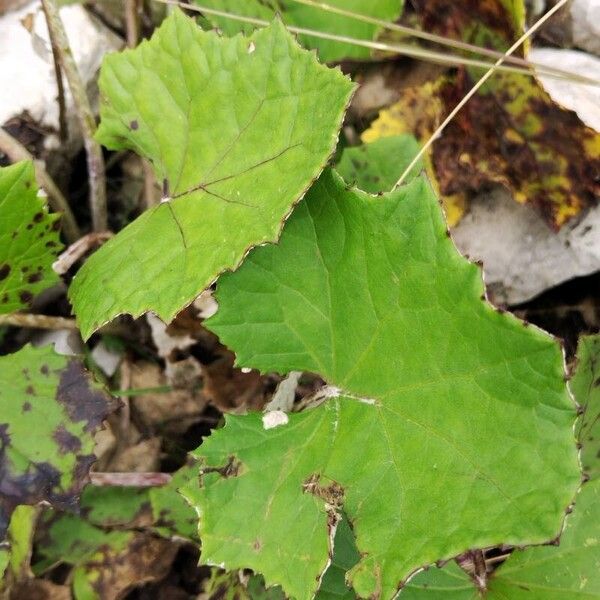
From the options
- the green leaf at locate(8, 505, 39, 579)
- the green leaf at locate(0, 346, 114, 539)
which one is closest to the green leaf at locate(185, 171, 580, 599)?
the green leaf at locate(0, 346, 114, 539)

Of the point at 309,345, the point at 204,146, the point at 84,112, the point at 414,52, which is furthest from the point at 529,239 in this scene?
the point at 84,112

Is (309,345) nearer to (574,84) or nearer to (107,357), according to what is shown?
(107,357)

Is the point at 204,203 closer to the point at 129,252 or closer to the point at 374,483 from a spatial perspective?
the point at 129,252

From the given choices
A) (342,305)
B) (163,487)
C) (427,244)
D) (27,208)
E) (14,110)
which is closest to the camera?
(427,244)

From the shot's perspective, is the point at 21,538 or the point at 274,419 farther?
the point at 21,538

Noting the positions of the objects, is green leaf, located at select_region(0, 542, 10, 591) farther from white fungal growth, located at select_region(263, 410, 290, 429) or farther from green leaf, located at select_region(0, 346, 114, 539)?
white fungal growth, located at select_region(263, 410, 290, 429)

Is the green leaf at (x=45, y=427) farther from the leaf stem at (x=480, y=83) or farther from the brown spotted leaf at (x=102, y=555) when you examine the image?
the leaf stem at (x=480, y=83)

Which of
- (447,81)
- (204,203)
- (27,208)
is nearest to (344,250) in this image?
(204,203)
